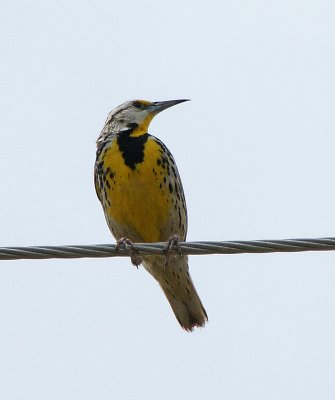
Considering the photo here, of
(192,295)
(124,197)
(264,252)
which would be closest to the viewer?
(264,252)

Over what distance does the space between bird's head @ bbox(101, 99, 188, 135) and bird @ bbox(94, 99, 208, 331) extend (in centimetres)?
7

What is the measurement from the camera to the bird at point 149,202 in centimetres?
797

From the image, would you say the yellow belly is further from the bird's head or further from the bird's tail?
the bird's head

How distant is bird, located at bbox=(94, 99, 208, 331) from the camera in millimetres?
7974

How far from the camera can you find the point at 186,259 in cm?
844

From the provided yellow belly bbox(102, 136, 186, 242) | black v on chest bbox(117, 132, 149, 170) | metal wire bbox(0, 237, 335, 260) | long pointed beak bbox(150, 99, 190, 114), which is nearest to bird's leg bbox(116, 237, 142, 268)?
yellow belly bbox(102, 136, 186, 242)

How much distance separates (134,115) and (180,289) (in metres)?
1.38

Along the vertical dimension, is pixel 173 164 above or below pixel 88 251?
above

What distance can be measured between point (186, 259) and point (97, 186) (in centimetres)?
83

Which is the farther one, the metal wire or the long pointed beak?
the long pointed beak

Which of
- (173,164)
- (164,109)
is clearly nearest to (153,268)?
(173,164)

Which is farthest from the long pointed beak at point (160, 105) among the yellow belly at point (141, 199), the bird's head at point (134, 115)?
the yellow belly at point (141, 199)

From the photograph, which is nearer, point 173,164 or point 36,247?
point 36,247

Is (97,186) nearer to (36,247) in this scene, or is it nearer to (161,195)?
(161,195)
